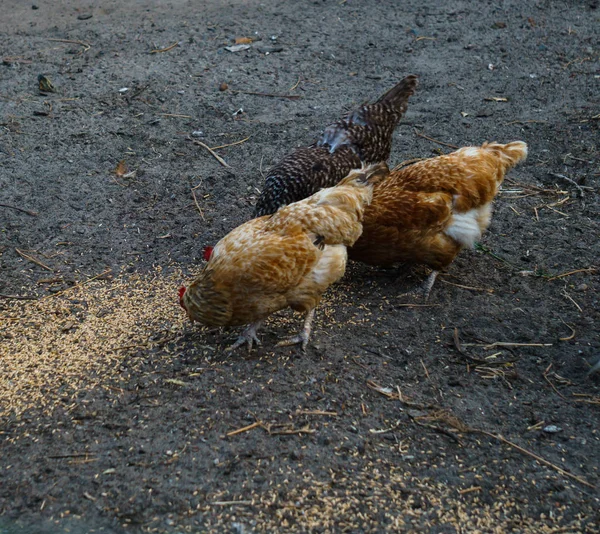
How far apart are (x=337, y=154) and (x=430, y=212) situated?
98 centimetres

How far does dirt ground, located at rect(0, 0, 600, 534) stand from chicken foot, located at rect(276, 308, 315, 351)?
0.11m

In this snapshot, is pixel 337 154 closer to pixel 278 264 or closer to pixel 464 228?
pixel 464 228

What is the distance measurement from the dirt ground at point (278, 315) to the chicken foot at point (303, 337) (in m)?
0.11

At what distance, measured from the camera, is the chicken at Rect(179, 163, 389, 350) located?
129 inches

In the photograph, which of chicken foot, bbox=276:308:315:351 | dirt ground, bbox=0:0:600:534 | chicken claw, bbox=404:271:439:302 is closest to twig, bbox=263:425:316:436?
dirt ground, bbox=0:0:600:534

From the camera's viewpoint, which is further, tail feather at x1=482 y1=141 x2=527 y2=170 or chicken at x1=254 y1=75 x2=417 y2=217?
tail feather at x1=482 y1=141 x2=527 y2=170

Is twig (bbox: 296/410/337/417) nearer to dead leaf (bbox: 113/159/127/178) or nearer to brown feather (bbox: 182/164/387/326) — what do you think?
brown feather (bbox: 182/164/387/326)

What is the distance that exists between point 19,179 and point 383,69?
3.80 metres

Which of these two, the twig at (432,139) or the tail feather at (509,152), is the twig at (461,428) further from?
the twig at (432,139)

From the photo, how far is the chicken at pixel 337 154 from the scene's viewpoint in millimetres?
4168

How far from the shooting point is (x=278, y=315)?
12.7ft

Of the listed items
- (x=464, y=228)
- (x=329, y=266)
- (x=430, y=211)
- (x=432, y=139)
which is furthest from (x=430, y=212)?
(x=432, y=139)

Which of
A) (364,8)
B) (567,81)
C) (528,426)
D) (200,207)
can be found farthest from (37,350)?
(364,8)

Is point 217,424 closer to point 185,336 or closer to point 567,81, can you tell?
point 185,336
